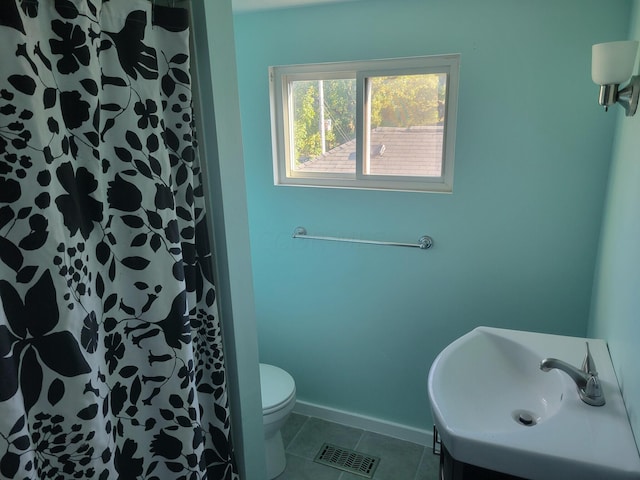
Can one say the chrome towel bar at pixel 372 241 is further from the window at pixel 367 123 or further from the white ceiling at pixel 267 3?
the white ceiling at pixel 267 3

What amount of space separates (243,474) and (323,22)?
1883mm

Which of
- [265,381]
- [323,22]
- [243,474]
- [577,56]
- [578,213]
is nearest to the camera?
[243,474]

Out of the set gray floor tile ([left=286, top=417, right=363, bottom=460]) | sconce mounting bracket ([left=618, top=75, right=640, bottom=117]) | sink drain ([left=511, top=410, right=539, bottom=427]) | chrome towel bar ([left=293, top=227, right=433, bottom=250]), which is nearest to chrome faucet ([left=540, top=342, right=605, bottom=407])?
sink drain ([left=511, top=410, right=539, bottom=427])

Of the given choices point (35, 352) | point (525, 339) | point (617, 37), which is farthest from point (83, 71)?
point (617, 37)

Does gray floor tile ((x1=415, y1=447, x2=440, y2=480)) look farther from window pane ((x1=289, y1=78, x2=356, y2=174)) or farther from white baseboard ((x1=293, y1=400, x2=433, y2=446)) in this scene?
window pane ((x1=289, y1=78, x2=356, y2=174))

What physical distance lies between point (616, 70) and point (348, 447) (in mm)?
2048

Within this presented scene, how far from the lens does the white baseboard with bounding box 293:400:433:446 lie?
2320mm

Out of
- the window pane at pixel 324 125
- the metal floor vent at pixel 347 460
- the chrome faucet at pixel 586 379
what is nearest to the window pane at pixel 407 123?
the window pane at pixel 324 125

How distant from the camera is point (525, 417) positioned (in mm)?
1341

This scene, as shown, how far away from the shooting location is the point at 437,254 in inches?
80.8

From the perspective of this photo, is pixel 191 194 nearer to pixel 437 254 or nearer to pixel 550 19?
pixel 437 254

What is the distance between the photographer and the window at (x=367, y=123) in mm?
1981

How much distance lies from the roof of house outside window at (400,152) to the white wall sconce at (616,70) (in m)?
0.78

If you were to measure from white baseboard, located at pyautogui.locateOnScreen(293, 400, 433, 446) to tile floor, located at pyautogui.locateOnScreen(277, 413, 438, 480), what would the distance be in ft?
0.07
